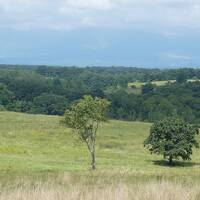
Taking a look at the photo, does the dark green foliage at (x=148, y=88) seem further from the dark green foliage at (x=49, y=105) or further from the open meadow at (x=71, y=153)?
the open meadow at (x=71, y=153)

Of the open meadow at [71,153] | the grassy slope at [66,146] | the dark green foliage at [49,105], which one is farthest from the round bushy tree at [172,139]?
the dark green foliage at [49,105]

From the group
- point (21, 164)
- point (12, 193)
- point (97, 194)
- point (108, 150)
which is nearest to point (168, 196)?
point (97, 194)

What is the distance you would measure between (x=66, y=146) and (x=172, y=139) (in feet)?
44.4

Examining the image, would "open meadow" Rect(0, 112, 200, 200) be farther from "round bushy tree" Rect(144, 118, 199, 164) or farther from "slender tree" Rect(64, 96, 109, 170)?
"slender tree" Rect(64, 96, 109, 170)

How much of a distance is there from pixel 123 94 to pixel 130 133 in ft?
290

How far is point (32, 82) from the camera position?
185 metres

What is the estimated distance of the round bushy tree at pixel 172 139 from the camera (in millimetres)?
48969

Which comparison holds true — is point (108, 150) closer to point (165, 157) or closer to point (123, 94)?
point (165, 157)

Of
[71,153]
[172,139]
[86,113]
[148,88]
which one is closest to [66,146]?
[71,153]

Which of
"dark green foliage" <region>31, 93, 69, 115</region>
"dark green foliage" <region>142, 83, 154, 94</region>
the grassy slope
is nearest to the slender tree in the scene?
the grassy slope

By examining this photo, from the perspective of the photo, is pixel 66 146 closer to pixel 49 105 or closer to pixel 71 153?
pixel 71 153

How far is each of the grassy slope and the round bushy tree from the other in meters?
1.40

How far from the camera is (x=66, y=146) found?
58344 millimetres

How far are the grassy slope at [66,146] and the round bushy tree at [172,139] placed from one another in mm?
1397
